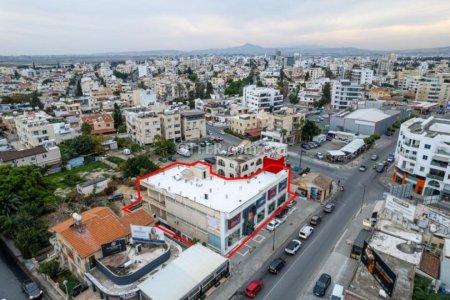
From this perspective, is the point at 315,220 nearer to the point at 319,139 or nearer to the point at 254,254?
the point at 254,254

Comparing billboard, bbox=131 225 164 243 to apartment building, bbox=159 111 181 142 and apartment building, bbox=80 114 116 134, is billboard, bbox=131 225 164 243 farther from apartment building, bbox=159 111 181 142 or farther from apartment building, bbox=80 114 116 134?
apartment building, bbox=80 114 116 134

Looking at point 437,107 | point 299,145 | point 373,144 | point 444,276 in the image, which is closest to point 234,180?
point 444,276

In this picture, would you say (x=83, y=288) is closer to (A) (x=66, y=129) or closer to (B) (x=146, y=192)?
(B) (x=146, y=192)

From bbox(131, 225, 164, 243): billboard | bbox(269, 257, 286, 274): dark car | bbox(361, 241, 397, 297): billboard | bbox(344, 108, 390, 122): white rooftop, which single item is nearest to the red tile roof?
bbox(131, 225, 164, 243): billboard

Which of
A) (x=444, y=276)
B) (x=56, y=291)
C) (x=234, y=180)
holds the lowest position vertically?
(x=56, y=291)

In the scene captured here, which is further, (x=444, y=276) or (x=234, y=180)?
(x=234, y=180)

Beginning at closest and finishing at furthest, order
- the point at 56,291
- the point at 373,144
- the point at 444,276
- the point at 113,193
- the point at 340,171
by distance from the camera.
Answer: the point at 444,276 → the point at 56,291 → the point at 113,193 → the point at 340,171 → the point at 373,144
